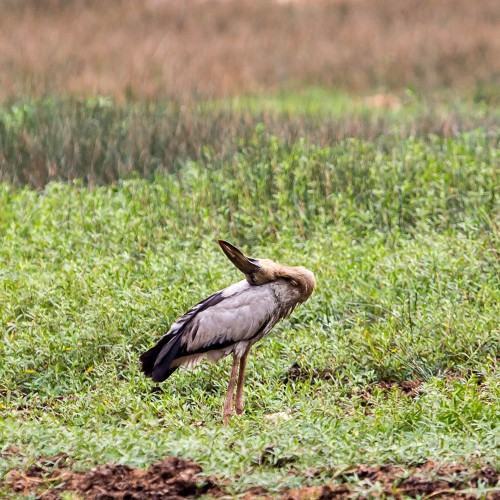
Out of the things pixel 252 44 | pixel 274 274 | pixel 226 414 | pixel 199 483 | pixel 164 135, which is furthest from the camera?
pixel 252 44

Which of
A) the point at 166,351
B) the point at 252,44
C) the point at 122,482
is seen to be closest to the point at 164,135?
the point at 166,351

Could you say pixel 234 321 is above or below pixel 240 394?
above

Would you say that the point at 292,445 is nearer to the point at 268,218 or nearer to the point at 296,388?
the point at 296,388

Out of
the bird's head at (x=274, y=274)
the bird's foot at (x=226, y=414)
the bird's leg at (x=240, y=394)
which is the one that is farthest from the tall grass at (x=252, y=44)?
the bird's foot at (x=226, y=414)

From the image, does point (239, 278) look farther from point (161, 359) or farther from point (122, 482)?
point (122, 482)

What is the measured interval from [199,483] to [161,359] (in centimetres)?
149

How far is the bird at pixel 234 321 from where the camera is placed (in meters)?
6.18

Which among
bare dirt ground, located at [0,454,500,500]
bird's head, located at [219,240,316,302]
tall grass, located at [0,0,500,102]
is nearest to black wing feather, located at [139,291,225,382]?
bird's head, located at [219,240,316,302]

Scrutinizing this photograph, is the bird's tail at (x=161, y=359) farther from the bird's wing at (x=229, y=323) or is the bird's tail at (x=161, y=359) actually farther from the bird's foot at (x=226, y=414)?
the bird's foot at (x=226, y=414)

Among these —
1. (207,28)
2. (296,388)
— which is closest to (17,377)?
(296,388)

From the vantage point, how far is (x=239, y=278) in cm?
855

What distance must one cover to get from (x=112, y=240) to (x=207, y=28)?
14.4 metres

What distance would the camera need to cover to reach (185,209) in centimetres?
1032

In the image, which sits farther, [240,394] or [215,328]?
[240,394]
